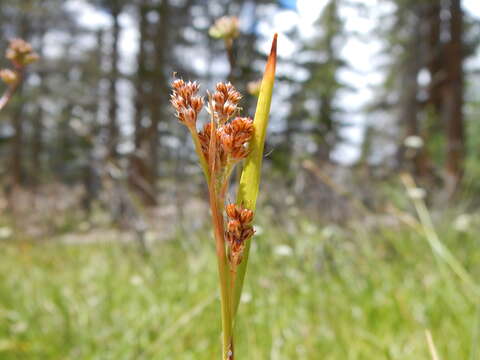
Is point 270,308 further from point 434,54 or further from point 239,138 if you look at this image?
point 434,54

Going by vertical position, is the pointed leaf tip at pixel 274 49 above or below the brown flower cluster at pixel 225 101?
above

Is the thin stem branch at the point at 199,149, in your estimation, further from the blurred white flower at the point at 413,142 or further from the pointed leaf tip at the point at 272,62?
the blurred white flower at the point at 413,142

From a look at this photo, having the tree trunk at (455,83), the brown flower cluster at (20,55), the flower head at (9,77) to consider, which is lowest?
the flower head at (9,77)

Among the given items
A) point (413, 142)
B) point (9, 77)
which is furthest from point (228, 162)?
point (413, 142)

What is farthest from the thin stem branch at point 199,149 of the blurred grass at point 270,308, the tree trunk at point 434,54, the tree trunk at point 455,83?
the tree trunk at point 434,54

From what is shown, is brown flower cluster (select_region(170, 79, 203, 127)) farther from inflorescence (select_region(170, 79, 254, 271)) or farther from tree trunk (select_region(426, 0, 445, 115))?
tree trunk (select_region(426, 0, 445, 115))

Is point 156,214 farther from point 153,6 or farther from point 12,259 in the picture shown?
point 153,6

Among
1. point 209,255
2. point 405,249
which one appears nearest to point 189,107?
point 209,255
